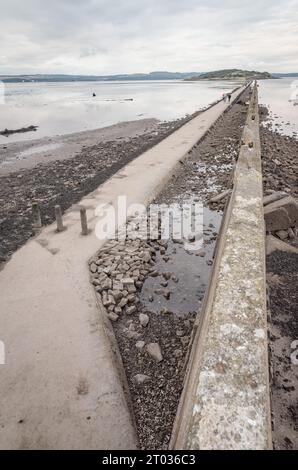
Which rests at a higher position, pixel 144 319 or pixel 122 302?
pixel 122 302

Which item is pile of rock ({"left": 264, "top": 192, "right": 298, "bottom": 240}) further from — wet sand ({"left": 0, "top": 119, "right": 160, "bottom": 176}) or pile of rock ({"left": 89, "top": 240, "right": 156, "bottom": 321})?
wet sand ({"left": 0, "top": 119, "right": 160, "bottom": 176})

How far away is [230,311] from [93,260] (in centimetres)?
445

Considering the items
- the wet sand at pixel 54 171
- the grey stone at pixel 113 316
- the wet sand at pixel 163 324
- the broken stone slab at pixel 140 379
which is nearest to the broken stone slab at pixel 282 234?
the wet sand at pixel 163 324

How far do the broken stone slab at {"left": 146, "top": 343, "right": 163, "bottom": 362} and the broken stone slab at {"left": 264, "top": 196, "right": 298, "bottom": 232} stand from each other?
17.9 ft

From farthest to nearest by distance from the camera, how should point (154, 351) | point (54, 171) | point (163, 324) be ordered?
1. point (54, 171)
2. point (163, 324)
3. point (154, 351)

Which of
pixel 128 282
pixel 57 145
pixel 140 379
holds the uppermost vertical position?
pixel 57 145

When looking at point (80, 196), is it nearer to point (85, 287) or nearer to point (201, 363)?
point (85, 287)

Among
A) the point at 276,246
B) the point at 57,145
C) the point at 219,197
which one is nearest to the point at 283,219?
the point at 276,246

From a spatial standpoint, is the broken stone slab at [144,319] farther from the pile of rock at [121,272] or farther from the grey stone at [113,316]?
the grey stone at [113,316]

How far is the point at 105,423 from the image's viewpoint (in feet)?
14.7

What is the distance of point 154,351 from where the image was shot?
588cm

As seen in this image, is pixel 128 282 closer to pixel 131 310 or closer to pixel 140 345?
pixel 131 310

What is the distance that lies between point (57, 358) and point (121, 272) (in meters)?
2.91

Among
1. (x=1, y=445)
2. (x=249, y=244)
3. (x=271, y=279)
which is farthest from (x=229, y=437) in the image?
(x=271, y=279)
